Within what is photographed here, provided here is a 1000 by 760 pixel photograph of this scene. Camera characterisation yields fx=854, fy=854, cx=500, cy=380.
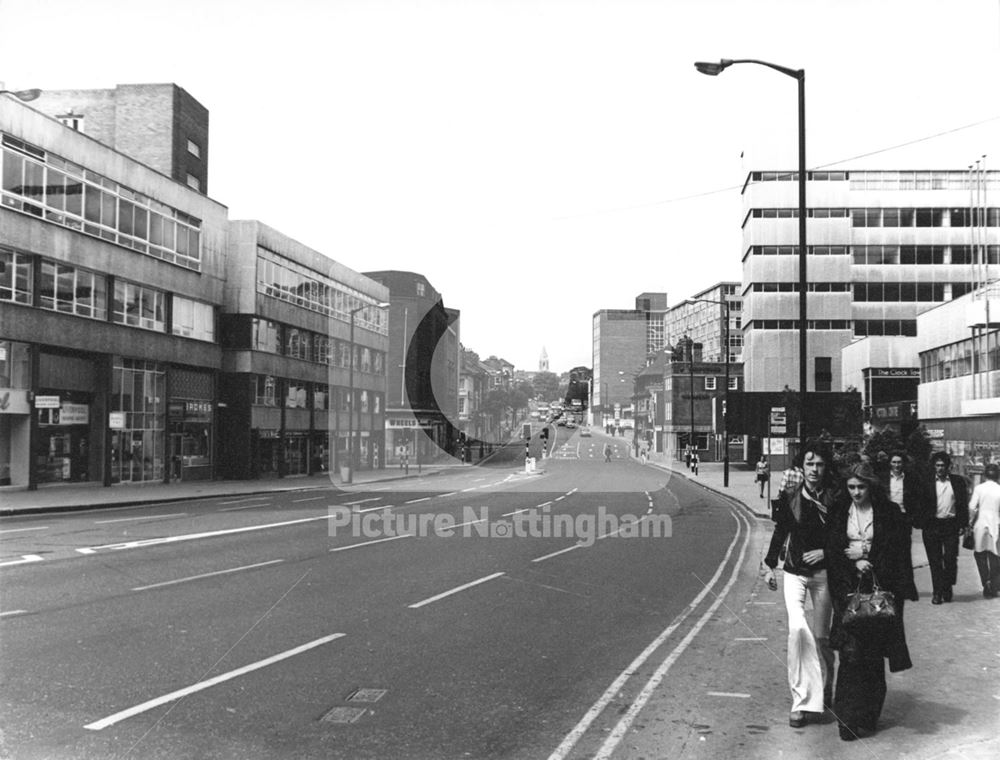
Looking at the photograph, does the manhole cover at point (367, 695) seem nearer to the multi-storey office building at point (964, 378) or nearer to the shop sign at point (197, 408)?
the multi-storey office building at point (964, 378)

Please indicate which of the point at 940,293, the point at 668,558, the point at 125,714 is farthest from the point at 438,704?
the point at 940,293

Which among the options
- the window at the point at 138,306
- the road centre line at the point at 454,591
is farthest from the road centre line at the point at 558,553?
the window at the point at 138,306

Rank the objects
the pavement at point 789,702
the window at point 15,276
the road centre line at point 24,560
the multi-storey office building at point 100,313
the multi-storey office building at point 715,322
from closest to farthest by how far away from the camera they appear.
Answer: the pavement at point 789,702 → the road centre line at point 24,560 → the window at point 15,276 → the multi-storey office building at point 100,313 → the multi-storey office building at point 715,322

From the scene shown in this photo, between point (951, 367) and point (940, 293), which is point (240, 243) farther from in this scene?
point (940, 293)

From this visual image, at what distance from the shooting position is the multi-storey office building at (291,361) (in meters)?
48.0

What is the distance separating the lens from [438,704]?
660 cm

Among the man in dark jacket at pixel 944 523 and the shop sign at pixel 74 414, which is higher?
the shop sign at pixel 74 414

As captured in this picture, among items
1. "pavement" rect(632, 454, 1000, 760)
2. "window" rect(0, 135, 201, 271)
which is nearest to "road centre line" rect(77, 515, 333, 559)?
"pavement" rect(632, 454, 1000, 760)

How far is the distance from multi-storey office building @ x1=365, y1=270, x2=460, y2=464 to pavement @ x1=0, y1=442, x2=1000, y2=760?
214ft

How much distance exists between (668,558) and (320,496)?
21148mm

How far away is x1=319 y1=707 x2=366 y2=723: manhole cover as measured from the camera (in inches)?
243

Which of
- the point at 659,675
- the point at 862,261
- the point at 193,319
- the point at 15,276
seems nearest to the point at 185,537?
the point at 659,675

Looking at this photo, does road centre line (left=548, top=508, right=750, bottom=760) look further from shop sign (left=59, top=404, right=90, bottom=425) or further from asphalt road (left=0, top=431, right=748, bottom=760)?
shop sign (left=59, top=404, right=90, bottom=425)

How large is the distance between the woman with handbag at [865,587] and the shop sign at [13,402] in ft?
105
